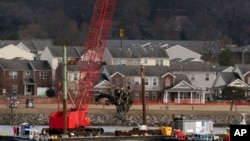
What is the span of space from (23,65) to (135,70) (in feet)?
30.3

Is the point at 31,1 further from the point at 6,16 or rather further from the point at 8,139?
the point at 8,139

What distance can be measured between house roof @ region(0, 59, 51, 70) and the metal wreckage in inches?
1034

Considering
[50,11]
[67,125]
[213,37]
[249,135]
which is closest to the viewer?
[249,135]

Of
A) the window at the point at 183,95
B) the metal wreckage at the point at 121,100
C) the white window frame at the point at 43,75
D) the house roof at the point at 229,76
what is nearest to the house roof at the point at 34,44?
the white window frame at the point at 43,75

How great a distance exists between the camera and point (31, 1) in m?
180

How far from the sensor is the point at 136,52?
112 meters

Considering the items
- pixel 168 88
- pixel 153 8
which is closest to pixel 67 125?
pixel 168 88

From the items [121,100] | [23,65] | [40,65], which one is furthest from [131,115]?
[40,65]

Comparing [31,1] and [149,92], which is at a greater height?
[31,1]

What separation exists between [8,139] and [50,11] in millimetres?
123195

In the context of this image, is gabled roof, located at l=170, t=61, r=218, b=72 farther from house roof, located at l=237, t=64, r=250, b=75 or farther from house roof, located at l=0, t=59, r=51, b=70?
house roof, located at l=0, t=59, r=51, b=70

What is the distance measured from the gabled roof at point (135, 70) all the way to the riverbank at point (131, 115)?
1447cm

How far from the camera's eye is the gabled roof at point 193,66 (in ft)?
351

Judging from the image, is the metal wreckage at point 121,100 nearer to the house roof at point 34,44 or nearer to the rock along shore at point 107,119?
the rock along shore at point 107,119
